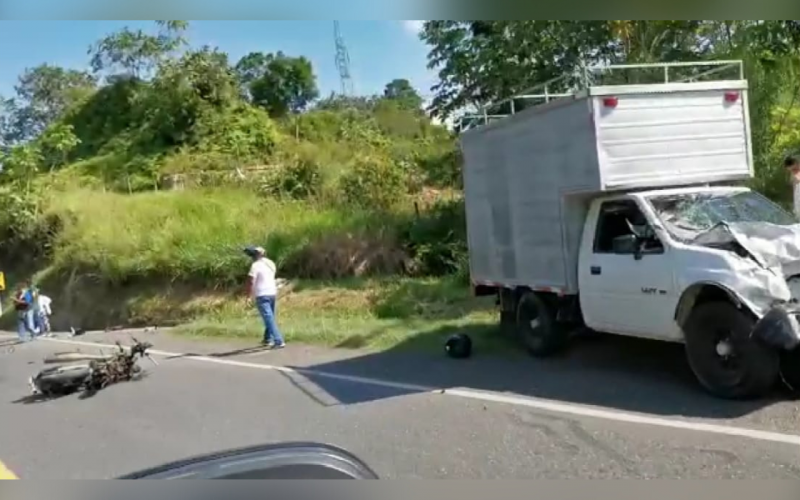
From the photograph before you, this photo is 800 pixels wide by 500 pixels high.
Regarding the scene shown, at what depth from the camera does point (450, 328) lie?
5.74 m

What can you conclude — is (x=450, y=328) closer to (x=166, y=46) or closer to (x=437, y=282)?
(x=437, y=282)

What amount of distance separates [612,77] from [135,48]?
9.63 ft

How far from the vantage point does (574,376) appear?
4.87 m

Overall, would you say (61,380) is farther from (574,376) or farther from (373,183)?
(574,376)

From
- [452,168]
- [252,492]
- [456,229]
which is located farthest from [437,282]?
[252,492]

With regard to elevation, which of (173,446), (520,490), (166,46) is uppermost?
(166,46)

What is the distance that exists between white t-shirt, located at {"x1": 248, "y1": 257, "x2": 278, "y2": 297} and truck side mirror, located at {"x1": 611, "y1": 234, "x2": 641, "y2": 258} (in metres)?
2.06

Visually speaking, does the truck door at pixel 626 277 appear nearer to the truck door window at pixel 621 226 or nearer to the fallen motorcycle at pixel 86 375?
the truck door window at pixel 621 226

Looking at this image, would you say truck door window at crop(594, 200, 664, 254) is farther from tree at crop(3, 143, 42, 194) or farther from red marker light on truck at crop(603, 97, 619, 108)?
tree at crop(3, 143, 42, 194)

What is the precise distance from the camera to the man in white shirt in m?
4.94

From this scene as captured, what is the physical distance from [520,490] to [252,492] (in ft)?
5.41

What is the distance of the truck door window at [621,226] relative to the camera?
15.0 ft

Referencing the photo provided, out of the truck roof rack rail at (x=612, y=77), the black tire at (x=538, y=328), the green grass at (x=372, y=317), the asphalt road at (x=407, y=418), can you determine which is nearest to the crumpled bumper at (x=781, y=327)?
the asphalt road at (x=407, y=418)

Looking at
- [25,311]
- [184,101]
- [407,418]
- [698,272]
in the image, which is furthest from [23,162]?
[698,272]
